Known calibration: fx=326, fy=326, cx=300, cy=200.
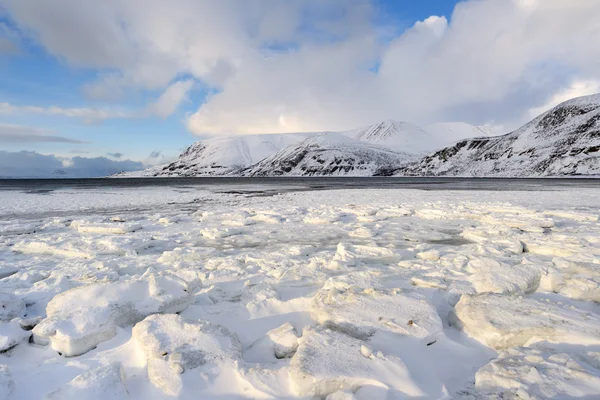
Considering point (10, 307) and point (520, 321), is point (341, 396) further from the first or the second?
point (10, 307)

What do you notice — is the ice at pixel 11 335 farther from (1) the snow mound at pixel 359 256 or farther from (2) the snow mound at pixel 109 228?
(2) the snow mound at pixel 109 228

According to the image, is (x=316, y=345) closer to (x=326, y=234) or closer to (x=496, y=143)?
(x=326, y=234)

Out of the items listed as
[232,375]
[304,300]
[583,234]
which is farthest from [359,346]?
[583,234]

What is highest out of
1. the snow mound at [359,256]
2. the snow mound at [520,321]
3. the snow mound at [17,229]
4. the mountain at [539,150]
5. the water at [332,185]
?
the mountain at [539,150]

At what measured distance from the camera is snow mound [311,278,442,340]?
3.44m

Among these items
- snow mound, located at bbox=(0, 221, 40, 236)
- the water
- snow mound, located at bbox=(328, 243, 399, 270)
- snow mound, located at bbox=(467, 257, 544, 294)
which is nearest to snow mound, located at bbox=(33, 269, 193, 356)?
snow mound, located at bbox=(328, 243, 399, 270)

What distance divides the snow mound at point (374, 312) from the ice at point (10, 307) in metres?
3.70

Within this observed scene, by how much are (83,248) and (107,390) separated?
5.94 metres

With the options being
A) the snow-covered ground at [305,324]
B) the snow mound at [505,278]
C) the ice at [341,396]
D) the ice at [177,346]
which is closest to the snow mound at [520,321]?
the snow-covered ground at [305,324]

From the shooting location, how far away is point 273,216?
40.6ft

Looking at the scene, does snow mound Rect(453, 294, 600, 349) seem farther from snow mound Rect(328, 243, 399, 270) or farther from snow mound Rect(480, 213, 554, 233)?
snow mound Rect(480, 213, 554, 233)

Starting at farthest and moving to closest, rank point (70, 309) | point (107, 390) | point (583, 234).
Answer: point (583, 234), point (70, 309), point (107, 390)

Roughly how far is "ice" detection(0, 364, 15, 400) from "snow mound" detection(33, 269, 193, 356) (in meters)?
0.45

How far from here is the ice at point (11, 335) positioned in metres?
3.32
